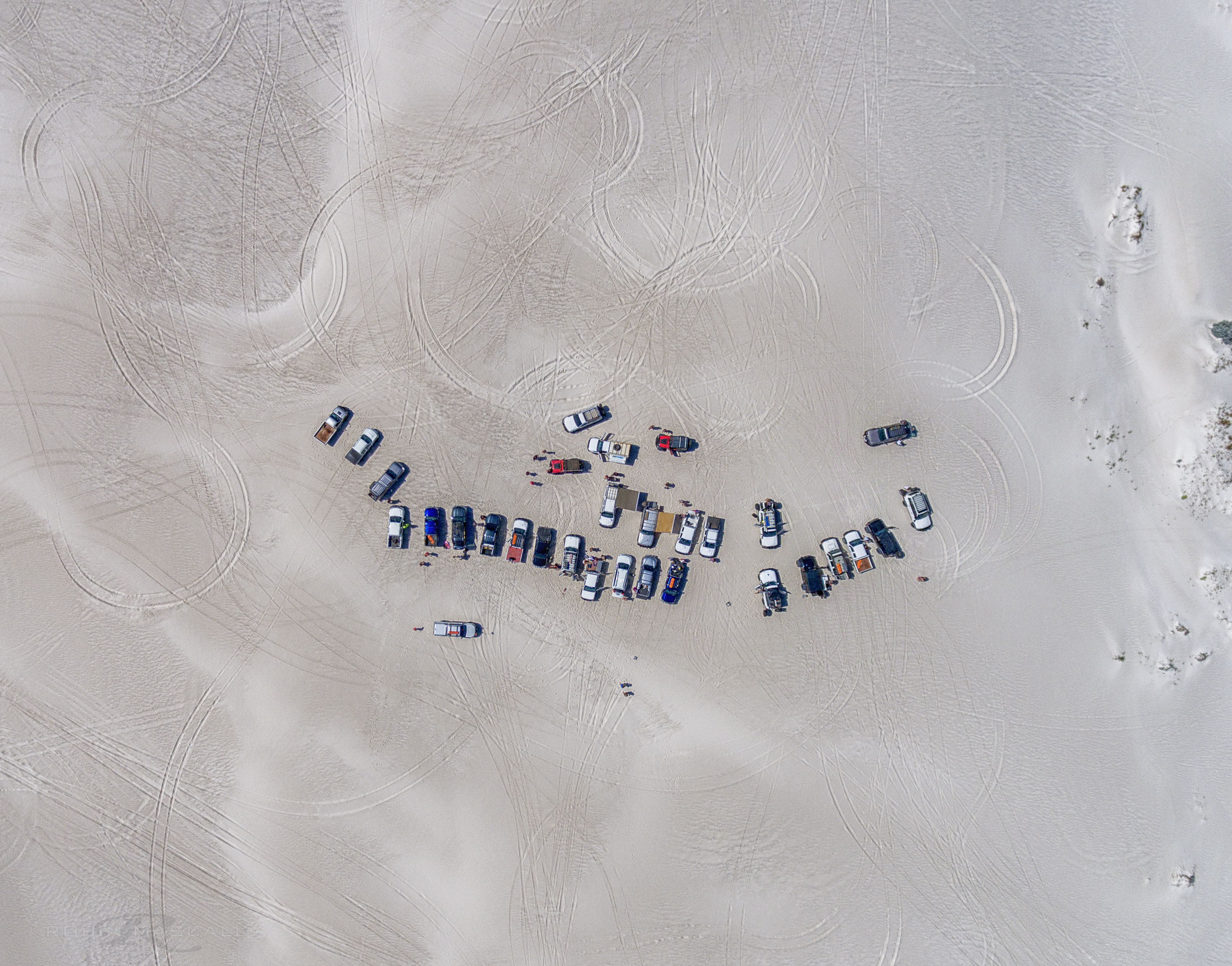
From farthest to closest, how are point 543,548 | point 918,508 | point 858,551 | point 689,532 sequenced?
point 543,548, point 689,532, point 858,551, point 918,508

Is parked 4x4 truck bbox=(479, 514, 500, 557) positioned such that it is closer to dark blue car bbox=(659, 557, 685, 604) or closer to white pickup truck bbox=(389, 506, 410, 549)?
white pickup truck bbox=(389, 506, 410, 549)

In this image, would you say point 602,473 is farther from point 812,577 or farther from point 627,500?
point 812,577

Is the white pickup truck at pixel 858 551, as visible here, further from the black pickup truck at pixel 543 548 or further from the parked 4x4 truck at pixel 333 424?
the parked 4x4 truck at pixel 333 424

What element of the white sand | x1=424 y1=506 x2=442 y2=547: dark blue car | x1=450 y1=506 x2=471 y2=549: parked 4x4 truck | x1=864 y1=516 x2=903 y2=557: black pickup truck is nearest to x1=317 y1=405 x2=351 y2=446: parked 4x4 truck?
the white sand

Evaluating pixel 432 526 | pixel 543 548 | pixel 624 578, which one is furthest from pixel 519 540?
pixel 624 578

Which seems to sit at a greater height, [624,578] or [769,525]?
[769,525]

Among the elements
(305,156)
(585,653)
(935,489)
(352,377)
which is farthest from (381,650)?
(935,489)

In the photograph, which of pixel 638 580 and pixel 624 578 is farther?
pixel 638 580
